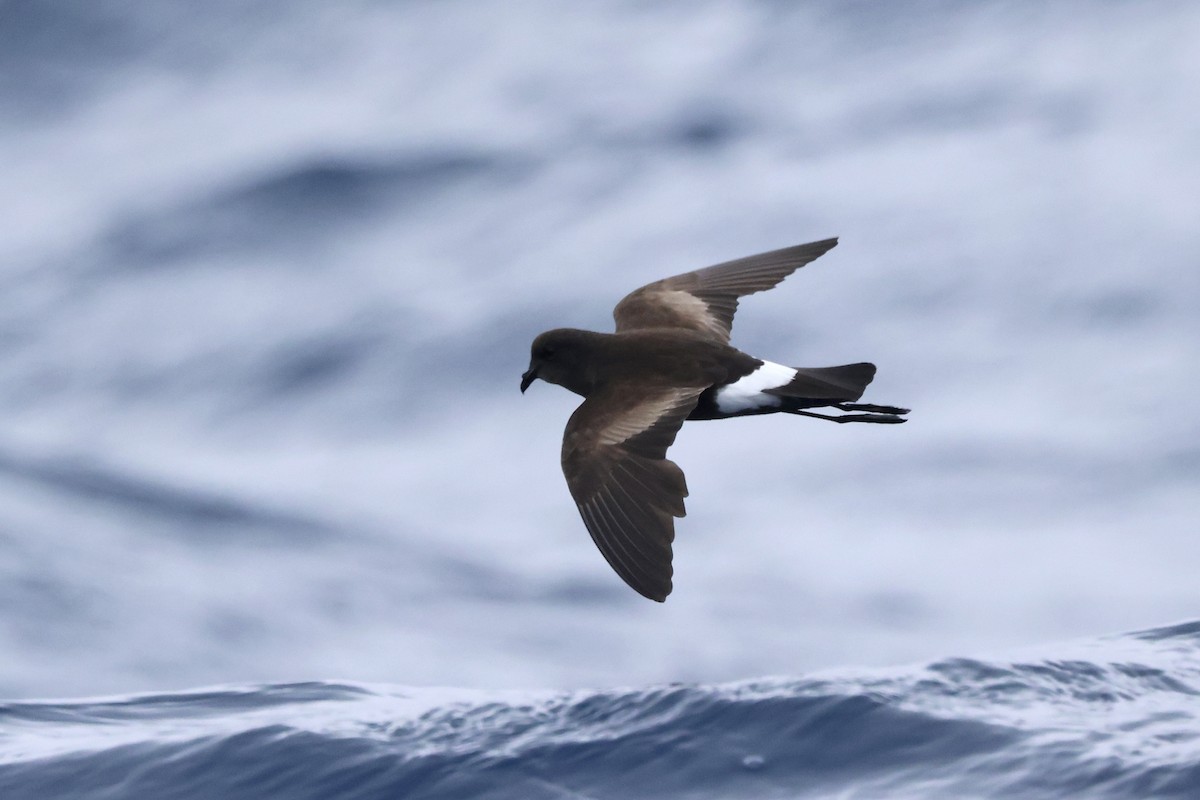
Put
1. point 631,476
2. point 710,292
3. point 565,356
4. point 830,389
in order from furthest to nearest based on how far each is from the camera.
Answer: point 710,292, point 565,356, point 830,389, point 631,476

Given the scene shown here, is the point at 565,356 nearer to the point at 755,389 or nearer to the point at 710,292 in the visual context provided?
the point at 755,389

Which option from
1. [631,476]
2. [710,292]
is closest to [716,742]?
[631,476]

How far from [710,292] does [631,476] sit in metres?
1.85

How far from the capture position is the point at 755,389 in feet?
19.2

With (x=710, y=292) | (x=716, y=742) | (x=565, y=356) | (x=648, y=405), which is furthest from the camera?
(x=710, y=292)

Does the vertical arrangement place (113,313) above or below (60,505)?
above

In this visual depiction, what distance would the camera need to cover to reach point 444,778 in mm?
5867

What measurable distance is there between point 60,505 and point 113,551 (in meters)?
0.49

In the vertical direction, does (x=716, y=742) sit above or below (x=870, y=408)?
below

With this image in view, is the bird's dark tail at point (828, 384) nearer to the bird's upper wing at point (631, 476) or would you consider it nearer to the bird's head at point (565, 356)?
the bird's upper wing at point (631, 476)

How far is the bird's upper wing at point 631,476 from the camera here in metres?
5.10

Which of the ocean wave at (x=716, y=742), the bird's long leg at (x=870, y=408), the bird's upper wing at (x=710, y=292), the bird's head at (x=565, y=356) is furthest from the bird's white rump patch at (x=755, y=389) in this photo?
the ocean wave at (x=716, y=742)

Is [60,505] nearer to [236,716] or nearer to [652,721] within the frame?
[236,716]

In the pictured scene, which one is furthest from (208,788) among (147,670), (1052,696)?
(1052,696)
